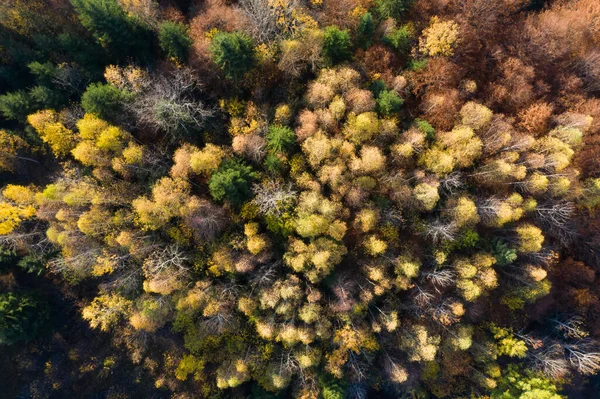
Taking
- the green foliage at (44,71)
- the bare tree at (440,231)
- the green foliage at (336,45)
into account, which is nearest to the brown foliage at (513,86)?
the bare tree at (440,231)

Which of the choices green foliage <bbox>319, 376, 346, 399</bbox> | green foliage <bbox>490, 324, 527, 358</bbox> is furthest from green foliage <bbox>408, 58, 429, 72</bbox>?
green foliage <bbox>319, 376, 346, 399</bbox>

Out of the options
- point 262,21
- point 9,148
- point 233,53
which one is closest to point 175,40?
point 233,53

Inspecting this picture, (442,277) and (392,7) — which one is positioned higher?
(392,7)

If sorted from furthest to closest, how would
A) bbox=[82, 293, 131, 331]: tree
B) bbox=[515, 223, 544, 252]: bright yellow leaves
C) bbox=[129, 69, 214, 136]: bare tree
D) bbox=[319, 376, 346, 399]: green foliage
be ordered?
1. bbox=[319, 376, 346, 399]: green foliage
2. bbox=[82, 293, 131, 331]: tree
3. bbox=[515, 223, 544, 252]: bright yellow leaves
4. bbox=[129, 69, 214, 136]: bare tree

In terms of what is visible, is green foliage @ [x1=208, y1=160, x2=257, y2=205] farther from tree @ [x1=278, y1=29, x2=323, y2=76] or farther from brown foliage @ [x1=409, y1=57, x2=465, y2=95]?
brown foliage @ [x1=409, y1=57, x2=465, y2=95]

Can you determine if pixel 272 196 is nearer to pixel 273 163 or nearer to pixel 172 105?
pixel 273 163

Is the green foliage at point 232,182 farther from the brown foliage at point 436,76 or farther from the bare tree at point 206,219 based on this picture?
the brown foliage at point 436,76
